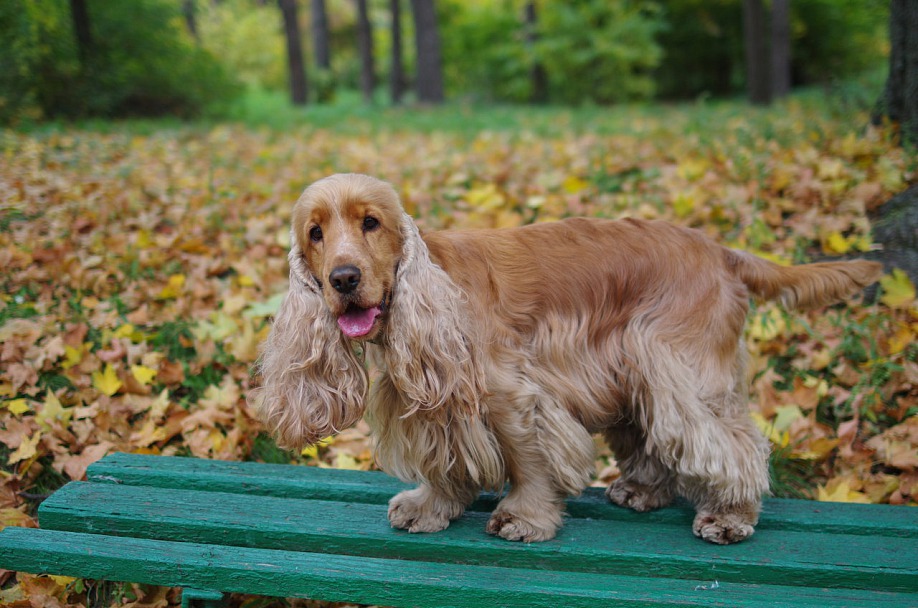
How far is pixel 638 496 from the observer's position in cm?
306

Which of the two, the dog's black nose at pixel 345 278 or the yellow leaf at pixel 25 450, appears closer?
the dog's black nose at pixel 345 278

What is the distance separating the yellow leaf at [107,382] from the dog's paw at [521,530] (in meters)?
2.25

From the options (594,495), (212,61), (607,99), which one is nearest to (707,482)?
(594,495)

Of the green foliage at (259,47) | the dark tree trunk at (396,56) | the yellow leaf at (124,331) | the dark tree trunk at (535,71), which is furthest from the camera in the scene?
the green foliage at (259,47)

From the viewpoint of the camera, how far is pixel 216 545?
273 centimetres

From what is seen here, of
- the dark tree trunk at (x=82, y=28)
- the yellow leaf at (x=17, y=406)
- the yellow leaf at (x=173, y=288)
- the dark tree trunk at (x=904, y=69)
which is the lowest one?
the yellow leaf at (x=17, y=406)

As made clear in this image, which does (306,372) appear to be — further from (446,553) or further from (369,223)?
(446,553)

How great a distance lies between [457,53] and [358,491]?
23166 millimetres

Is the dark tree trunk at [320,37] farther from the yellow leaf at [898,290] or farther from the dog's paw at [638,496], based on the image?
the dog's paw at [638,496]

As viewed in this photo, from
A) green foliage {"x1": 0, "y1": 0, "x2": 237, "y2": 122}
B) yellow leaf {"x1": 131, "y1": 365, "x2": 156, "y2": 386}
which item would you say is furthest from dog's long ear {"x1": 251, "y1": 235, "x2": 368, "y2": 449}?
green foliage {"x1": 0, "y1": 0, "x2": 237, "y2": 122}

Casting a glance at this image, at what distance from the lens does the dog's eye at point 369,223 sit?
253cm

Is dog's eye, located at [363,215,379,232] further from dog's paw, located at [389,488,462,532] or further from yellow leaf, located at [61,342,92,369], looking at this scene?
yellow leaf, located at [61,342,92,369]

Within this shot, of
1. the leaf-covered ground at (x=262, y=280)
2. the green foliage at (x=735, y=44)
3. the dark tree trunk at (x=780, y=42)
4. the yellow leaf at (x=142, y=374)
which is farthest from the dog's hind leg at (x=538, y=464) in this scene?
the green foliage at (x=735, y=44)

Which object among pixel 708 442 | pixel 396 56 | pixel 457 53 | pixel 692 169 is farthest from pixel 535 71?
pixel 708 442
